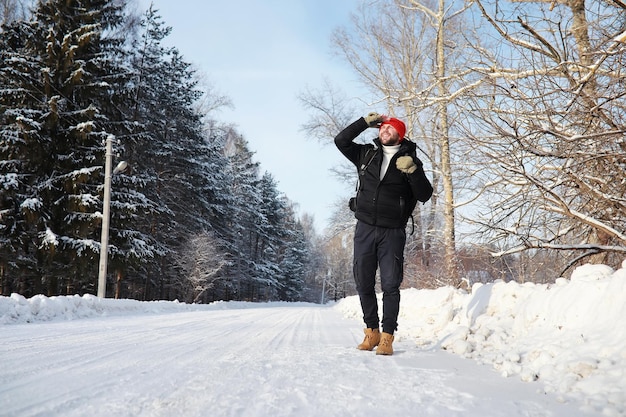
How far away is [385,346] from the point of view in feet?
9.61

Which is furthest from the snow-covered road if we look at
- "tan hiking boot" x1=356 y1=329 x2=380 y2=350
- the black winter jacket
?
the black winter jacket

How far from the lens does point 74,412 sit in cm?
131

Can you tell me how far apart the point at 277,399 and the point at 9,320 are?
522 cm

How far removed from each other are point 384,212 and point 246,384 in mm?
1851

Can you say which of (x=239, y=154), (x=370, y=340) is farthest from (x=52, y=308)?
(x=239, y=154)

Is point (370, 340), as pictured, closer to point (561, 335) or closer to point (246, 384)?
point (561, 335)

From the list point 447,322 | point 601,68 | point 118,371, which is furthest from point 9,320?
point 601,68

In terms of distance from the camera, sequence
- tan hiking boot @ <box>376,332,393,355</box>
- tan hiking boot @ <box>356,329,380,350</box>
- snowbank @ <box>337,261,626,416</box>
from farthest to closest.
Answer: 1. tan hiking boot @ <box>356,329,380,350</box>
2. tan hiking boot @ <box>376,332,393,355</box>
3. snowbank @ <box>337,261,626,416</box>

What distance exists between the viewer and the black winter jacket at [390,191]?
318 centimetres

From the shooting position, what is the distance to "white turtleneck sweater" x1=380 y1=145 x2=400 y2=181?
3338 mm

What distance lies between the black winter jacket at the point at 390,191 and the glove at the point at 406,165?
99 mm

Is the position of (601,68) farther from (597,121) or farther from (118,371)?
(118,371)

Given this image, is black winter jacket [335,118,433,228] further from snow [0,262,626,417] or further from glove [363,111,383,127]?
snow [0,262,626,417]

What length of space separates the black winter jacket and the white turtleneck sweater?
0.03 m
